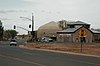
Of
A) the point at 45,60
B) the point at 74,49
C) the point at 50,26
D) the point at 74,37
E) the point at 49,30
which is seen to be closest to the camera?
the point at 45,60

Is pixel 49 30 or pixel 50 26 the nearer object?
pixel 49 30

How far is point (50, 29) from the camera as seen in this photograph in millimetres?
161750

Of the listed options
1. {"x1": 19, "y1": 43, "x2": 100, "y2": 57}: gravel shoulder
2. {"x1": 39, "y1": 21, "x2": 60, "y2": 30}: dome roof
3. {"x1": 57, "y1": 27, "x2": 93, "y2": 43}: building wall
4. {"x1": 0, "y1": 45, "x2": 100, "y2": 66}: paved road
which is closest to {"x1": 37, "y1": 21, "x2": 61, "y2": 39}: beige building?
{"x1": 39, "y1": 21, "x2": 60, "y2": 30}: dome roof

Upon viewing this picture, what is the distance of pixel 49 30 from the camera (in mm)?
161125

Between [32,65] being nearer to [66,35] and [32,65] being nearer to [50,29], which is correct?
[66,35]

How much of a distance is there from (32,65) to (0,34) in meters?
143

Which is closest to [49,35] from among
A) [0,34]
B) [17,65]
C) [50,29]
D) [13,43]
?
[50,29]

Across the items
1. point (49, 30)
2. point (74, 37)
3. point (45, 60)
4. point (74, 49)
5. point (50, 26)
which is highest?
point (50, 26)

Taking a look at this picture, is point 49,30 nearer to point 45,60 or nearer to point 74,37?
point 74,37

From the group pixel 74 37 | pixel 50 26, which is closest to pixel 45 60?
pixel 74 37

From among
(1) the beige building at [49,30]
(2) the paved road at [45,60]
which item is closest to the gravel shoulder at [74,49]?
(2) the paved road at [45,60]

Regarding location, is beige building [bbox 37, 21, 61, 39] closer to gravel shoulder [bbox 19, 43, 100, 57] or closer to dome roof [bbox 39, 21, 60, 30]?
dome roof [bbox 39, 21, 60, 30]

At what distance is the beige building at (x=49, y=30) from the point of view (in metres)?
160

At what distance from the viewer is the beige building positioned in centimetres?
15993
